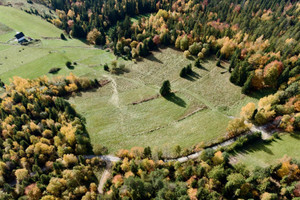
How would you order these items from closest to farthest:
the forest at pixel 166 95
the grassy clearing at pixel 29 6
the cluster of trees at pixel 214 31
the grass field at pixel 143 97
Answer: the forest at pixel 166 95 → the grass field at pixel 143 97 → the cluster of trees at pixel 214 31 → the grassy clearing at pixel 29 6

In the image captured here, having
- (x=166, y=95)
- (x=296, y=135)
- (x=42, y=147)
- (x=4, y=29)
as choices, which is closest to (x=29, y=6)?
(x=4, y=29)

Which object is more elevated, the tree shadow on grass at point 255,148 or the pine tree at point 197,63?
the pine tree at point 197,63

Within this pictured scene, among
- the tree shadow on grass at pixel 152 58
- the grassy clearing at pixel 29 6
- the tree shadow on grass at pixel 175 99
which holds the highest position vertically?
the grassy clearing at pixel 29 6

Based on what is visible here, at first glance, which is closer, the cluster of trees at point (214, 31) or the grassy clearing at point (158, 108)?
the grassy clearing at point (158, 108)

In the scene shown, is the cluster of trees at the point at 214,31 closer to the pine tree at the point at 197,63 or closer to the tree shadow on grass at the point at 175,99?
the pine tree at the point at 197,63

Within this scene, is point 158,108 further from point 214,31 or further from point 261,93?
point 214,31

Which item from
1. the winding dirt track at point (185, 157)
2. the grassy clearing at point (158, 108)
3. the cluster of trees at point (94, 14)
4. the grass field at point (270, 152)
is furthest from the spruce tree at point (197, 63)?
the cluster of trees at point (94, 14)

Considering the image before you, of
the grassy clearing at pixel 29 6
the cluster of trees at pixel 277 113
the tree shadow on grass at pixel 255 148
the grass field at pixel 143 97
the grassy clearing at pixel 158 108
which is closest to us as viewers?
the tree shadow on grass at pixel 255 148

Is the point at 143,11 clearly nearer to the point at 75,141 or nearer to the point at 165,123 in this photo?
the point at 165,123

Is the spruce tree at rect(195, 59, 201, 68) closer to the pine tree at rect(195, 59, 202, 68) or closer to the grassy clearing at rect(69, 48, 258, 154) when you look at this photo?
the pine tree at rect(195, 59, 202, 68)
